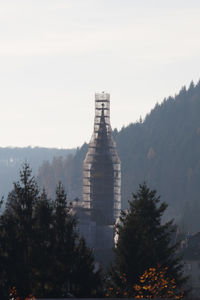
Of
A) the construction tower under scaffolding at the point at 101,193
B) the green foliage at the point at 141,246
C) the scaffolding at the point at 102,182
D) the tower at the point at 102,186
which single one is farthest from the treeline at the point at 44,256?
the scaffolding at the point at 102,182

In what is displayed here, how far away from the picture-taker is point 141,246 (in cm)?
6506

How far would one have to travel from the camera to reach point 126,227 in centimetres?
6438

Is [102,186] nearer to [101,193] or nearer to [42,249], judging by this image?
[101,193]

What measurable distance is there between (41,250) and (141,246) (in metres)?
9.75

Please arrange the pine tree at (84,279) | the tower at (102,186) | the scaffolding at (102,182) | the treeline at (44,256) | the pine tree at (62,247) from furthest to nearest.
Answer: the scaffolding at (102,182) → the tower at (102,186) → the pine tree at (84,279) → the pine tree at (62,247) → the treeline at (44,256)

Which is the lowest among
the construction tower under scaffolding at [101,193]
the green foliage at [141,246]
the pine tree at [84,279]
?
the pine tree at [84,279]

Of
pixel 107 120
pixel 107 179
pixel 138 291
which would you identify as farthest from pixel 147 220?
pixel 107 120

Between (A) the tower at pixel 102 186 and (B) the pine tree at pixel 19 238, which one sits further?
(A) the tower at pixel 102 186

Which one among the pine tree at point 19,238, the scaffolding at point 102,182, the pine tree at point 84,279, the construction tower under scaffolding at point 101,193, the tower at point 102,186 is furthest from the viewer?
the scaffolding at point 102,182

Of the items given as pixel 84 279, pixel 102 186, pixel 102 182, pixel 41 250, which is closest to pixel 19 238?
pixel 41 250

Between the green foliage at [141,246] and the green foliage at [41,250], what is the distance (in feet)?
15.2

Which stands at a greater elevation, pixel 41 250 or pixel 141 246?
pixel 141 246

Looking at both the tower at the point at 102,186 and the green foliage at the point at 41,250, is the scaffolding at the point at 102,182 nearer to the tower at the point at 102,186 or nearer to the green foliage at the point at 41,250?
the tower at the point at 102,186

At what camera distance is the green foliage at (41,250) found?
5559 centimetres
